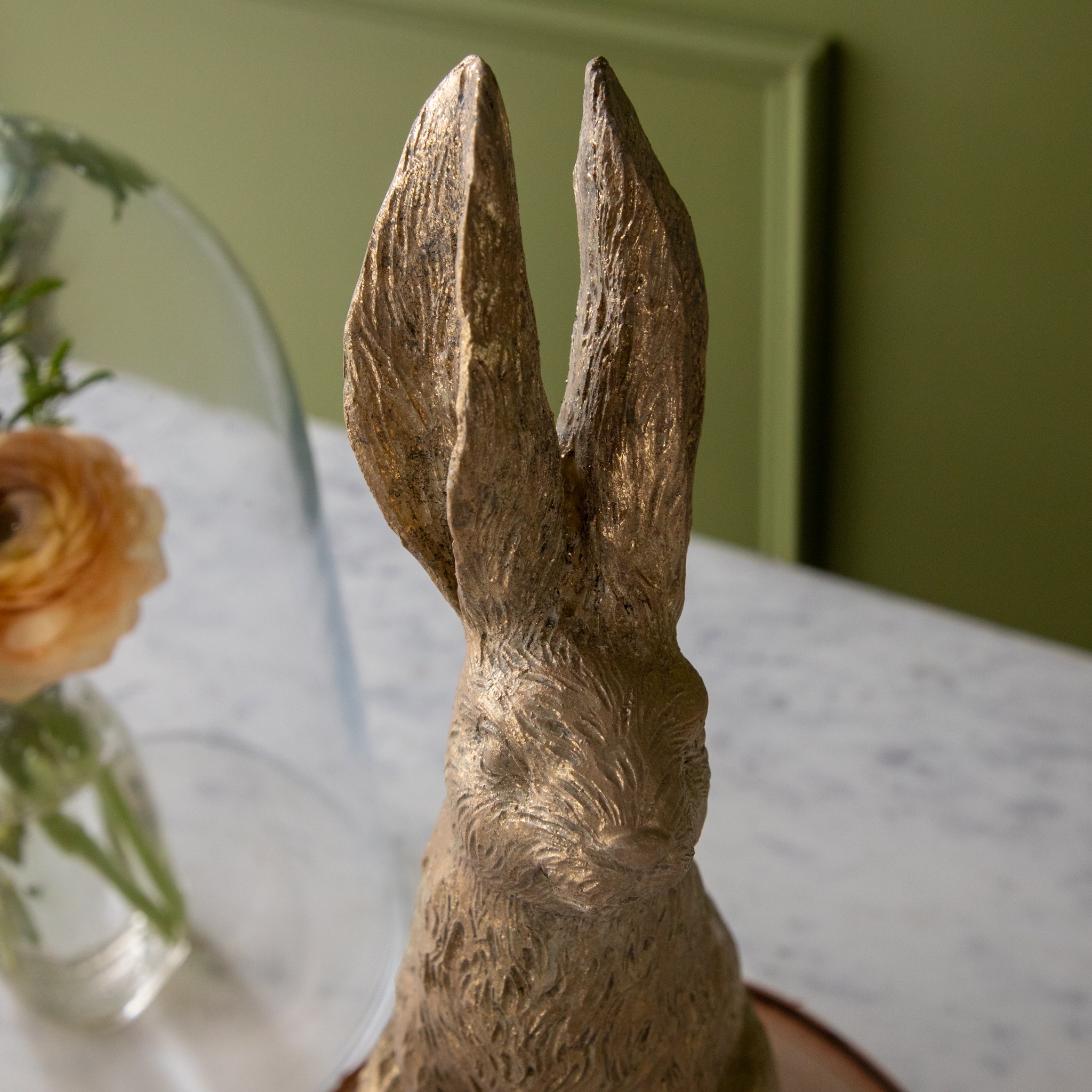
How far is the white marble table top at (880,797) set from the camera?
0.70 metres

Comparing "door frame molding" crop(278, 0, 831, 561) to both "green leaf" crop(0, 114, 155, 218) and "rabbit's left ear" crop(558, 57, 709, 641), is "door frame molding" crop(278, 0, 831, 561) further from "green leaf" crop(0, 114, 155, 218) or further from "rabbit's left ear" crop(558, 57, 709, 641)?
"rabbit's left ear" crop(558, 57, 709, 641)

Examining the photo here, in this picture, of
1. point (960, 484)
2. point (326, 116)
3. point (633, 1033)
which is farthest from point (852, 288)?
point (633, 1033)

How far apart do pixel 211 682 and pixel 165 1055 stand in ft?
0.71

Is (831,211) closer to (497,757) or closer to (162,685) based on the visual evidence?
(162,685)

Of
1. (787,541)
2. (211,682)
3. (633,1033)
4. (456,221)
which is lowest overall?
(787,541)

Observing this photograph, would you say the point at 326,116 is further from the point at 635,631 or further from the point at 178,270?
the point at 635,631

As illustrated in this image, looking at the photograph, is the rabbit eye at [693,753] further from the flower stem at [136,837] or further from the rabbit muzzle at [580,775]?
the flower stem at [136,837]

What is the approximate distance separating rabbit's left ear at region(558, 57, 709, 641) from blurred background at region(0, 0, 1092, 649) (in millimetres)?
641

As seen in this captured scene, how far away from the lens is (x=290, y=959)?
750mm

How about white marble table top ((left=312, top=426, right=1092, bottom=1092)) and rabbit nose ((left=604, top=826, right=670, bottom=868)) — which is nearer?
rabbit nose ((left=604, top=826, right=670, bottom=868))

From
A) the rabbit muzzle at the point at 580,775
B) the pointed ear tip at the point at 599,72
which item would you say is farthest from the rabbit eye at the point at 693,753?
the pointed ear tip at the point at 599,72

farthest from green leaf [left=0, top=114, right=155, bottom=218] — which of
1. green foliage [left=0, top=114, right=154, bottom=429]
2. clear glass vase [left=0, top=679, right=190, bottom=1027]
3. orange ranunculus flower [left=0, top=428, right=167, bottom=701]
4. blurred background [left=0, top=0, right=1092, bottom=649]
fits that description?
blurred background [left=0, top=0, right=1092, bottom=649]

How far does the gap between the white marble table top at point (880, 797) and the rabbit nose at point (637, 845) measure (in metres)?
0.39

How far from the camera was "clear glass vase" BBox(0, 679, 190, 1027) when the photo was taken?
2.28 feet
